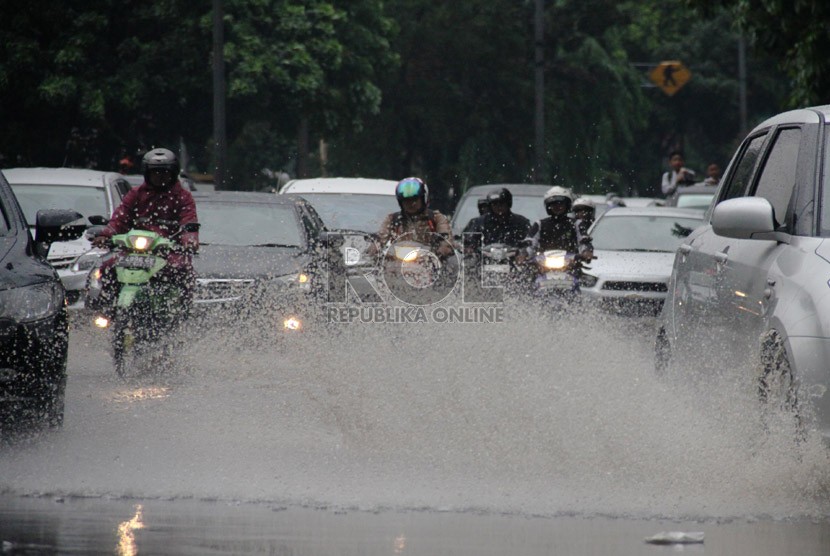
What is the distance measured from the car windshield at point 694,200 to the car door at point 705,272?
674 inches

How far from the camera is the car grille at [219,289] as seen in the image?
573 inches

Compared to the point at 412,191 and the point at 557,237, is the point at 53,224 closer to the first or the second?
the point at 412,191

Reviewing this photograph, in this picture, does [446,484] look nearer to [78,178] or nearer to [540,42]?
[78,178]

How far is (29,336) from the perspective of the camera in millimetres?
9008

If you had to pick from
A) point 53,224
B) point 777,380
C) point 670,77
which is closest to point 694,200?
point 53,224

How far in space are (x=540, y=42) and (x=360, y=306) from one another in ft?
64.5

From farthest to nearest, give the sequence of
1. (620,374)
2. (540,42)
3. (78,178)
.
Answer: (540,42) < (78,178) < (620,374)

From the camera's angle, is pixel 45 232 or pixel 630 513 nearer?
pixel 630 513

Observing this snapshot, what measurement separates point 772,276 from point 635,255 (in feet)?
38.1

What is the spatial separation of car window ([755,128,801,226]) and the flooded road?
0.91m

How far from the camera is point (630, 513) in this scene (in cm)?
699

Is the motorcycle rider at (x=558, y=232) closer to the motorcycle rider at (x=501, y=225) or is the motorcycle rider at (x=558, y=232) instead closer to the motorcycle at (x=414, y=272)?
the motorcycle rider at (x=501, y=225)

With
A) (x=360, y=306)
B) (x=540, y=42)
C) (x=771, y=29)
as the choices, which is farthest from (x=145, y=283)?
(x=540, y=42)

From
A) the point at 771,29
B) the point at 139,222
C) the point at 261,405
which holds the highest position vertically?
the point at 771,29
